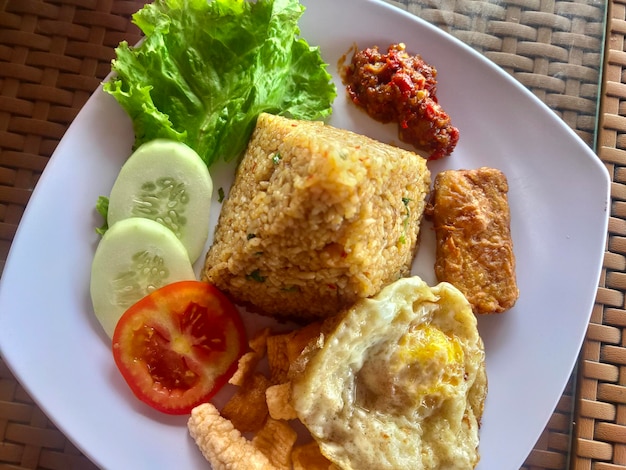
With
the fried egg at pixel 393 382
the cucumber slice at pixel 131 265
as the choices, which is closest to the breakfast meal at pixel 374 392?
the fried egg at pixel 393 382

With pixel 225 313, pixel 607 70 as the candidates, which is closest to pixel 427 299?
pixel 225 313

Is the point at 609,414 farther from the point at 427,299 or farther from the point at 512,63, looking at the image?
the point at 512,63

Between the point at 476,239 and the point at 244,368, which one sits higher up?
the point at 476,239

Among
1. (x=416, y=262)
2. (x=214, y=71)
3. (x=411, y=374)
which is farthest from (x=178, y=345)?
(x=214, y=71)

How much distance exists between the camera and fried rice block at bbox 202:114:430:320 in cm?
215

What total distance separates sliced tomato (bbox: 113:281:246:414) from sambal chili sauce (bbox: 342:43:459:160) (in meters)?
1.31

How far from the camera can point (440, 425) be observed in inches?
102

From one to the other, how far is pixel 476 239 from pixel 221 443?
63.2 inches

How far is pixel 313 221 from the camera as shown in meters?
2.21

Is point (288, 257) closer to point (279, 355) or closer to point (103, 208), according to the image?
point (279, 355)

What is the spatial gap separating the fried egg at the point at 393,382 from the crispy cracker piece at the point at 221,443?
1.18 ft

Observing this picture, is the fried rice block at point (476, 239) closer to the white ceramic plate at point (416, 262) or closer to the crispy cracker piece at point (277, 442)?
the white ceramic plate at point (416, 262)

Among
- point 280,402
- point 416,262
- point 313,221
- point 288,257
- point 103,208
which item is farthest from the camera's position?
point 416,262

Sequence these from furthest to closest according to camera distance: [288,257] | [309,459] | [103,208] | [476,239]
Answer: [476,239] → [103,208] → [309,459] → [288,257]
